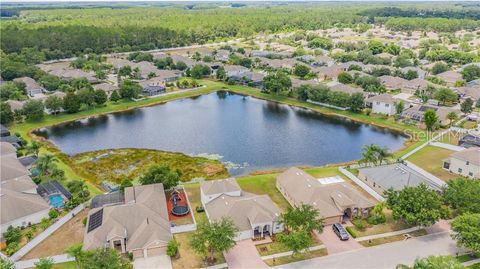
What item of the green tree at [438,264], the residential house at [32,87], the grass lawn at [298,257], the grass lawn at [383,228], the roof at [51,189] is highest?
the green tree at [438,264]

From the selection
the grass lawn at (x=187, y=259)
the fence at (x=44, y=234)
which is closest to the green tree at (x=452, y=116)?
the grass lawn at (x=187, y=259)

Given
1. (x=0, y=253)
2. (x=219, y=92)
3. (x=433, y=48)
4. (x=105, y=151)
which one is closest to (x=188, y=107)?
(x=219, y=92)

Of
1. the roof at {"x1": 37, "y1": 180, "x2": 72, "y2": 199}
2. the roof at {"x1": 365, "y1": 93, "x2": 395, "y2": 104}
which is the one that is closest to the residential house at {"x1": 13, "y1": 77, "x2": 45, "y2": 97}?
the roof at {"x1": 37, "y1": 180, "x2": 72, "y2": 199}

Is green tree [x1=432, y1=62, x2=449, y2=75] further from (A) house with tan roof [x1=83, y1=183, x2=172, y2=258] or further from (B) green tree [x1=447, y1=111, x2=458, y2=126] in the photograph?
(A) house with tan roof [x1=83, y1=183, x2=172, y2=258]

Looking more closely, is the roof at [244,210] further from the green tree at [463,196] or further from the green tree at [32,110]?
the green tree at [32,110]

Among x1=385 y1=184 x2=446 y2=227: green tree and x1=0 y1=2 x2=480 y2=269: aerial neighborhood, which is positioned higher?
x1=385 y1=184 x2=446 y2=227: green tree

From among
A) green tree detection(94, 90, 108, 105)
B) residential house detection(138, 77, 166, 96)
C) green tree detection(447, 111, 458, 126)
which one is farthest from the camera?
residential house detection(138, 77, 166, 96)
